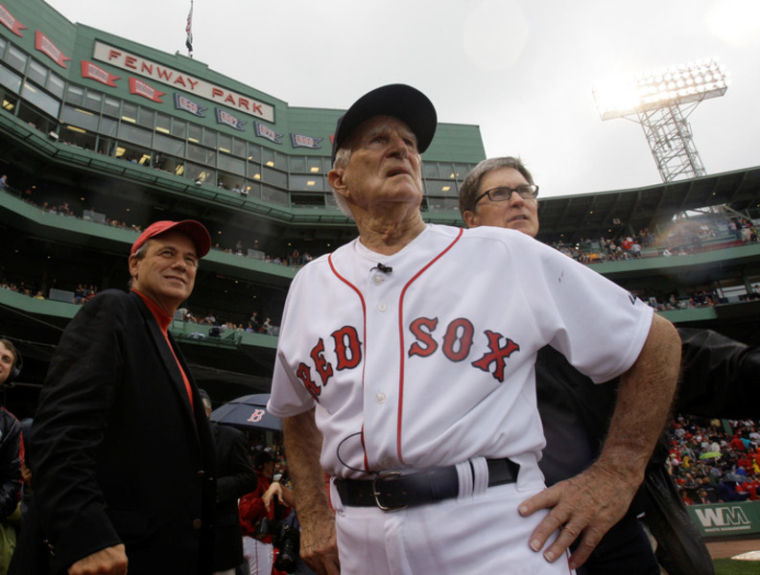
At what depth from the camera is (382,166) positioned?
1810 mm

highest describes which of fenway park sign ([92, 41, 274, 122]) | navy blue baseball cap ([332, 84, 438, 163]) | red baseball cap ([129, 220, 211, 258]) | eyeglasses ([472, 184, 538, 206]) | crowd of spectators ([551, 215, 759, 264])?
fenway park sign ([92, 41, 274, 122])

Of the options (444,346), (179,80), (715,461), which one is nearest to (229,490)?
(444,346)

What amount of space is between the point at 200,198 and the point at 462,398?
25.8 meters

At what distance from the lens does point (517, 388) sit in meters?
1.27

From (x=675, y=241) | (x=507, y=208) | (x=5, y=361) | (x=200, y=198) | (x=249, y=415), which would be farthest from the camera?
(x=675, y=241)

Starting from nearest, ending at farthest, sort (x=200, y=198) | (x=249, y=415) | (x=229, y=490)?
(x=229, y=490)
(x=249, y=415)
(x=200, y=198)

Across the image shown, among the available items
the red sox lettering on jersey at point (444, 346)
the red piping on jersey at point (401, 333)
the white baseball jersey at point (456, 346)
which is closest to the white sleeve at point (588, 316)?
the white baseball jersey at point (456, 346)

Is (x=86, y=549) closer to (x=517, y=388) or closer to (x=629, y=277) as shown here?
(x=517, y=388)

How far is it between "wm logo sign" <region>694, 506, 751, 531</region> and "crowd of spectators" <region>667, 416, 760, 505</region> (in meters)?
0.68

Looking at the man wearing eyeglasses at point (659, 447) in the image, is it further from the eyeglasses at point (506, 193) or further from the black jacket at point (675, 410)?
the eyeglasses at point (506, 193)

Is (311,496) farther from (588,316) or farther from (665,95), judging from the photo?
(665,95)

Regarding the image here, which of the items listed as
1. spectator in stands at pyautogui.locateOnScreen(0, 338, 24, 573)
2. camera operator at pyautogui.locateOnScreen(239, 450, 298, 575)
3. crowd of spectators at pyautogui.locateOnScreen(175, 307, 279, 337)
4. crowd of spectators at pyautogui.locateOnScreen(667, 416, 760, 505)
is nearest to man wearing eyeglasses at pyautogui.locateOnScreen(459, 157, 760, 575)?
camera operator at pyautogui.locateOnScreen(239, 450, 298, 575)

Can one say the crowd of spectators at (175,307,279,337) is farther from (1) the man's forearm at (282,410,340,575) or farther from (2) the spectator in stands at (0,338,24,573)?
(1) the man's forearm at (282,410,340,575)

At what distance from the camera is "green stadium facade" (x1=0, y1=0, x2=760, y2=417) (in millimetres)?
20422
